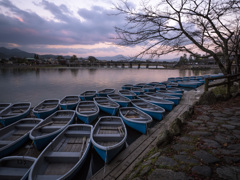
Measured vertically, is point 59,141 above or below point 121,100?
below

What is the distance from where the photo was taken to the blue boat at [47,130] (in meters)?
5.72

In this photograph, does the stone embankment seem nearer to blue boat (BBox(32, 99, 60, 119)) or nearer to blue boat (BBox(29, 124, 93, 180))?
blue boat (BBox(29, 124, 93, 180))

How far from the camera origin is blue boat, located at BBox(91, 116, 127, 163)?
4616mm

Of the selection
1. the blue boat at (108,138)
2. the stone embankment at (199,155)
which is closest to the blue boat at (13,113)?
the blue boat at (108,138)

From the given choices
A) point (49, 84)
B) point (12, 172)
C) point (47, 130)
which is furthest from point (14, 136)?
point (49, 84)

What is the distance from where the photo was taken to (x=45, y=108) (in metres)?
11.0

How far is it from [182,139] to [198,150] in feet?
2.35

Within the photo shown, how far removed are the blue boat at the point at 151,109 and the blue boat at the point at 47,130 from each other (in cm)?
537

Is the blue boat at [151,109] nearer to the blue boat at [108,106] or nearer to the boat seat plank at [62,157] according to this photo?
the blue boat at [108,106]

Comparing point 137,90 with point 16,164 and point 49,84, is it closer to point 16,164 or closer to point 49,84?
point 16,164

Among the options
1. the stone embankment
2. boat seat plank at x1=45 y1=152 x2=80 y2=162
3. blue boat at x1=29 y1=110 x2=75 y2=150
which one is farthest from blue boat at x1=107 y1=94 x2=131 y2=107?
boat seat plank at x1=45 y1=152 x2=80 y2=162

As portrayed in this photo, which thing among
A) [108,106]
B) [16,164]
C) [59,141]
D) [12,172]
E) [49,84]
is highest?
[49,84]

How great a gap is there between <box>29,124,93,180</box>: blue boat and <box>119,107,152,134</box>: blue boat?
2.71 metres

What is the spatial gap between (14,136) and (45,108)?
459 cm
